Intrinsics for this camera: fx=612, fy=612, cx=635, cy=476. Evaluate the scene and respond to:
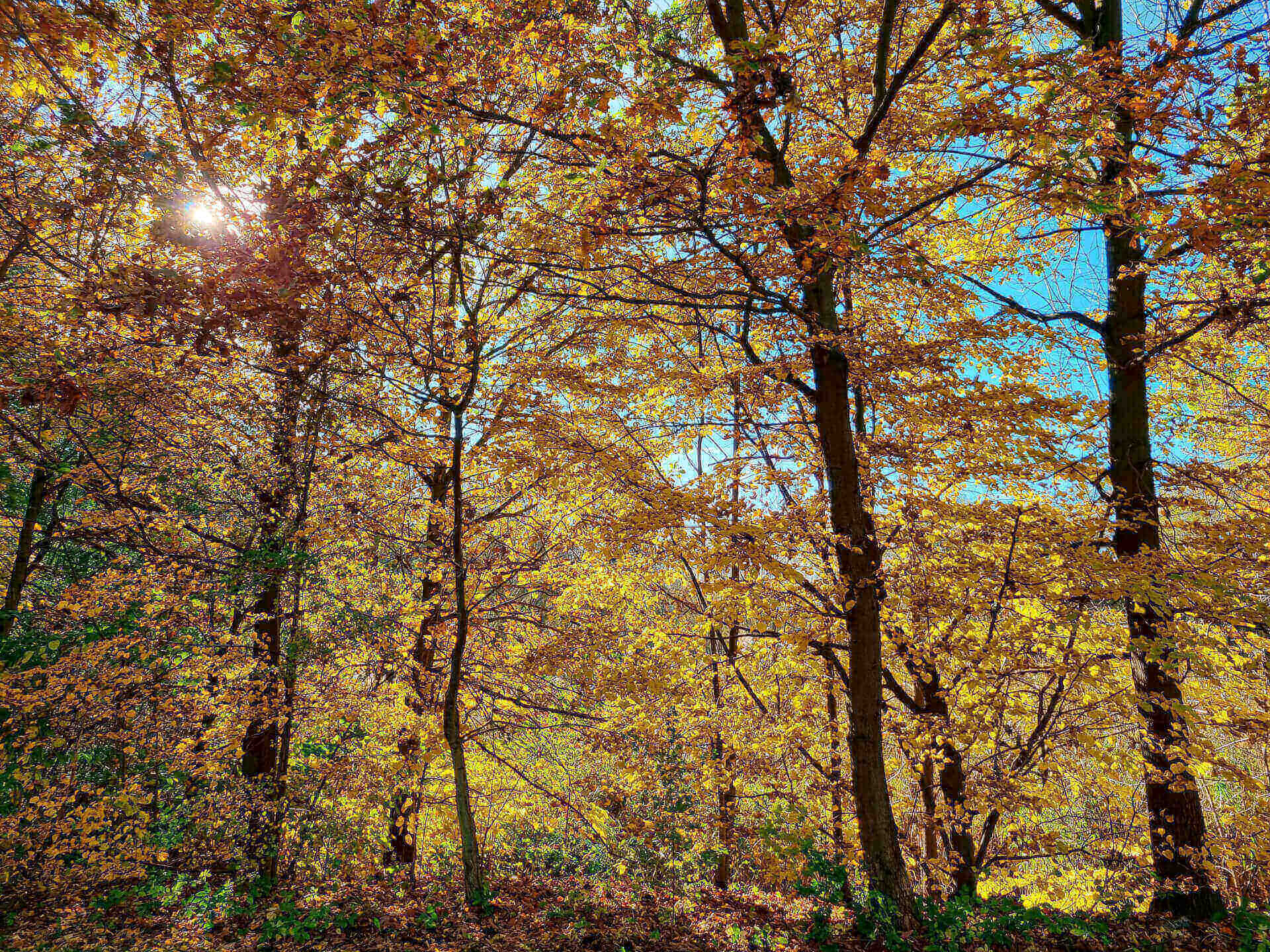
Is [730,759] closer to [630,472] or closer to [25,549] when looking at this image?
[630,472]

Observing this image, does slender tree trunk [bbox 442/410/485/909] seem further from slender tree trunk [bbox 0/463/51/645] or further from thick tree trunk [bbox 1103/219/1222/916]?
slender tree trunk [bbox 0/463/51/645]

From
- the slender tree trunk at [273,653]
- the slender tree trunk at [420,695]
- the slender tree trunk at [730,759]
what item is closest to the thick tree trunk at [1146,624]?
the slender tree trunk at [730,759]

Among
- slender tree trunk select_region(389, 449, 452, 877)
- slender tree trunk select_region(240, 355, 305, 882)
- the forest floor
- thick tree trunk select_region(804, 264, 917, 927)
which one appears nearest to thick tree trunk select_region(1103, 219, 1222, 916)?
the forest floor

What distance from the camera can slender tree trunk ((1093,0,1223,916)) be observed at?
16.9 ft

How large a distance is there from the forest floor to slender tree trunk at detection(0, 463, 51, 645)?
3.73m

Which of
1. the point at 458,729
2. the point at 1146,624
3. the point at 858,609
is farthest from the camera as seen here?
the point at 458,729

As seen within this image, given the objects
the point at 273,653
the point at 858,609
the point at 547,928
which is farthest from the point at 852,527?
the point at 273,653

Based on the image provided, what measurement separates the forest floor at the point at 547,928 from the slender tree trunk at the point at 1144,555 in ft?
1.58

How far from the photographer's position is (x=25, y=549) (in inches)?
360

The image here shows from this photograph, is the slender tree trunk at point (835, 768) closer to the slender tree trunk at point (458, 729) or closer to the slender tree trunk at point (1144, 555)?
the slender tree trunk at point (1144, 555)

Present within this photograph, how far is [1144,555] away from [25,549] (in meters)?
13.9

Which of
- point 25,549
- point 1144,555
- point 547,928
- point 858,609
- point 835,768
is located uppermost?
point 25,549

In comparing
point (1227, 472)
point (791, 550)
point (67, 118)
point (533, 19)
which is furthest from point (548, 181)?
point (1227, 472)

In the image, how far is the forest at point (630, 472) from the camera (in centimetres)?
416
